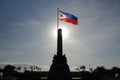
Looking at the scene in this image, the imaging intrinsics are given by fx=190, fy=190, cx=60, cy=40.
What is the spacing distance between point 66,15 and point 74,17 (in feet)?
5.69

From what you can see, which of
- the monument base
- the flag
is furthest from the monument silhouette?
the flag

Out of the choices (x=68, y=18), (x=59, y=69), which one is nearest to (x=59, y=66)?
(x=59, y=69)

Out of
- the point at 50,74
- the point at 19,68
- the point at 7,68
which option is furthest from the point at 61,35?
the point at 7,68

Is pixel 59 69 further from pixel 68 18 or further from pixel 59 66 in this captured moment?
pixel 68 18

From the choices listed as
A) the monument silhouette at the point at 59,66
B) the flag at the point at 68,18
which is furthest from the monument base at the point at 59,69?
the flag at the point at 68,18

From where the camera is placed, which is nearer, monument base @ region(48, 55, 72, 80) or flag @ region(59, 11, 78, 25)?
flag @ region(59, 11, 78, 25)

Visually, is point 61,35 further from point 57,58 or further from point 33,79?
point 33,79

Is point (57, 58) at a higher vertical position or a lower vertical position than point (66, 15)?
lower

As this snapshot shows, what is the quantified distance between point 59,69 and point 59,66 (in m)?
0.71

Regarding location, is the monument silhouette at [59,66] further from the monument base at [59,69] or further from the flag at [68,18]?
the flag at [68,18]

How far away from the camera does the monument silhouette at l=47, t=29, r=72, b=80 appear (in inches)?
1769

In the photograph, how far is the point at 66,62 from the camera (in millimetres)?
47250

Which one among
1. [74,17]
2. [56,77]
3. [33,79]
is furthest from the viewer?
[33,79]

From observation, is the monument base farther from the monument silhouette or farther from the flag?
the flag
